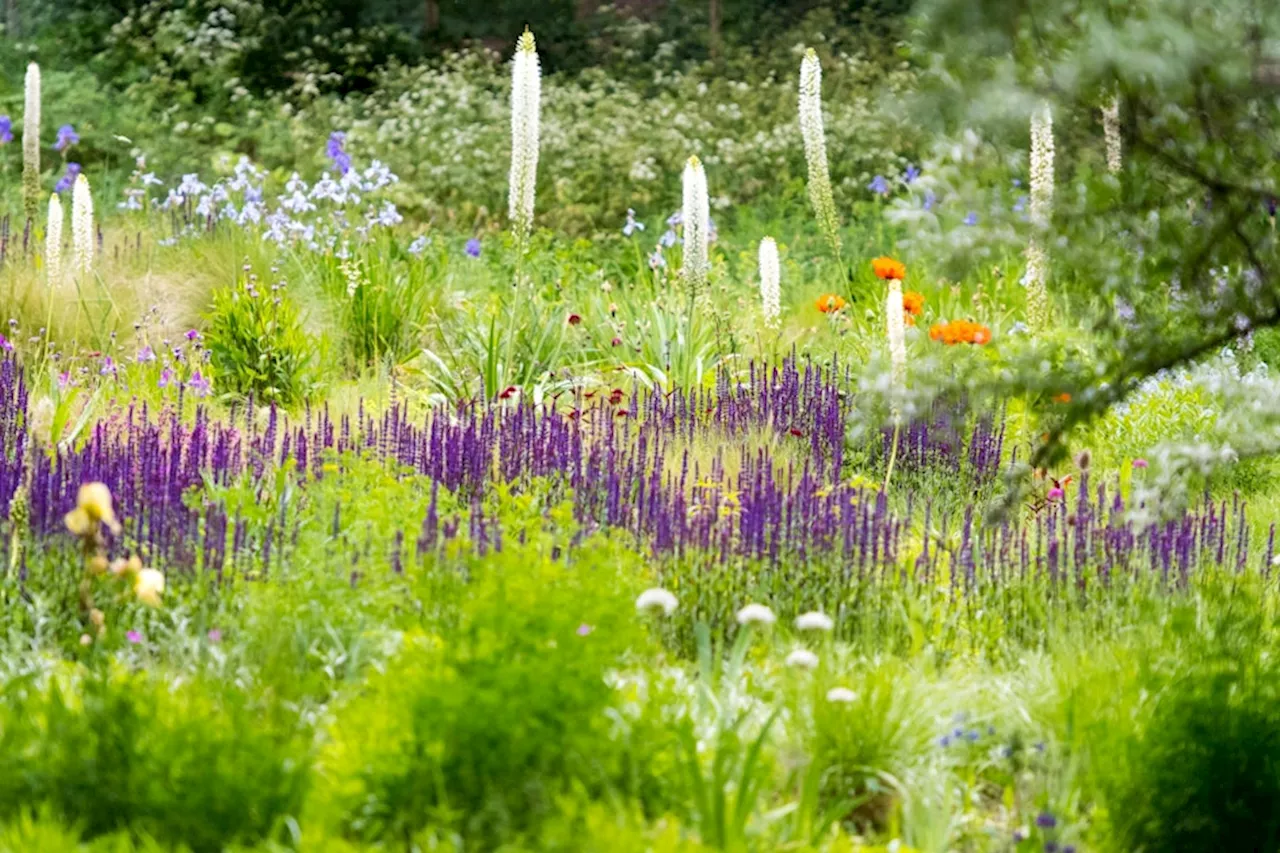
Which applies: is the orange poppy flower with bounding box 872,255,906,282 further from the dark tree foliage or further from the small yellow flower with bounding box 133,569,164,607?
the small yellow flower with bounding box 133,569,164,607

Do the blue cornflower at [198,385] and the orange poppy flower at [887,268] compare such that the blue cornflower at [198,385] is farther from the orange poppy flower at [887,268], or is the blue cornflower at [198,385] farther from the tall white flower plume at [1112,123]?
the tall white flower plume at [1112,123]

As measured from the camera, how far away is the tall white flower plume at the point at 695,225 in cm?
706

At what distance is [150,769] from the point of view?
9.25 ft

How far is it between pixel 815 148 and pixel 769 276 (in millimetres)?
601

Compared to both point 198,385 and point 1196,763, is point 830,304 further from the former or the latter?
point 1196,763

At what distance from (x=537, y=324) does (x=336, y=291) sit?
1372 mm

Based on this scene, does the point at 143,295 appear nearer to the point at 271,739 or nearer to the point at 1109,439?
the point at 1109,439

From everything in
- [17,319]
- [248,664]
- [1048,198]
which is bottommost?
[248,664]

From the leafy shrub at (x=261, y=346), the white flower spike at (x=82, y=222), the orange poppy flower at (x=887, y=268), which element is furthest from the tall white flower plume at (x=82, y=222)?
the orange poppy flower at (x=887, y=268)

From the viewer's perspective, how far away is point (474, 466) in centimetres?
507

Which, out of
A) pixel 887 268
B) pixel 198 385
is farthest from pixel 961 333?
pixel 198 385

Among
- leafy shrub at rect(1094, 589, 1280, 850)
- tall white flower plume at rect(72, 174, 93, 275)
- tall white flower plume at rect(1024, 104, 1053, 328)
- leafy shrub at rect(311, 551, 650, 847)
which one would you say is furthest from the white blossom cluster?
leafy shrub at rect(1094, 589, 1280, 850)

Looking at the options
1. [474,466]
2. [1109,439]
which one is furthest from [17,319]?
[1109,439]

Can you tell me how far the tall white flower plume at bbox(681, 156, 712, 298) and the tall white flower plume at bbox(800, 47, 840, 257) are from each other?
0.48 metres
